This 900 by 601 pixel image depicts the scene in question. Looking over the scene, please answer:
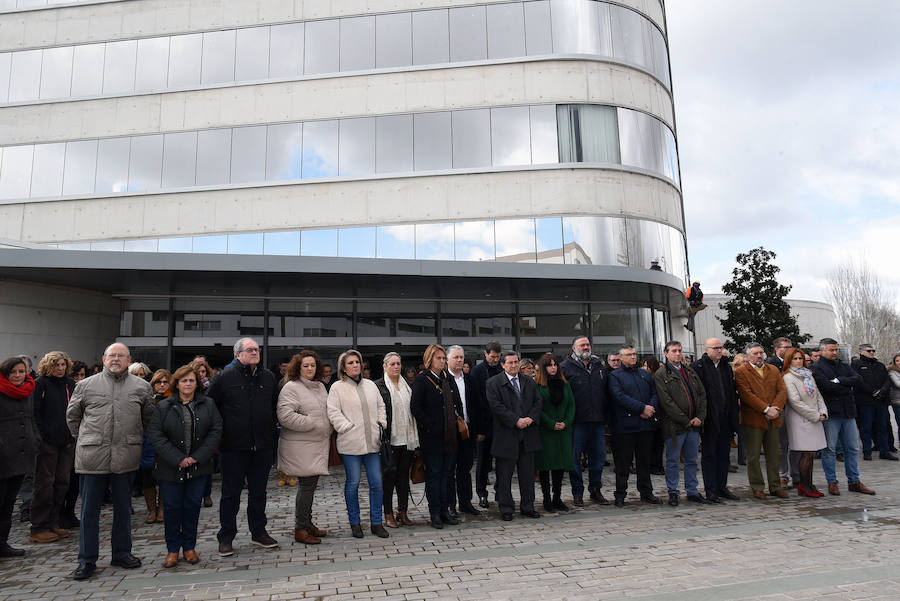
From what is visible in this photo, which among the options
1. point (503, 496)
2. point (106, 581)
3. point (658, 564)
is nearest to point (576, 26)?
point (503, 496)

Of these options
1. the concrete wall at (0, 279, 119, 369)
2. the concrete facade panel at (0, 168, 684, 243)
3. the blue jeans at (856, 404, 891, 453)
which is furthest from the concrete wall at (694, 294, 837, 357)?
the concrete wall at (0, 279, 119, 369)

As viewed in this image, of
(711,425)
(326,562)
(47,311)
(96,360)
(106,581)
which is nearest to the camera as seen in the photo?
(106,581)

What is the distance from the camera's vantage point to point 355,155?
18.1 metres

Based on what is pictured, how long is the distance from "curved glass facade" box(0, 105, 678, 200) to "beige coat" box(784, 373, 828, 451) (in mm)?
10455

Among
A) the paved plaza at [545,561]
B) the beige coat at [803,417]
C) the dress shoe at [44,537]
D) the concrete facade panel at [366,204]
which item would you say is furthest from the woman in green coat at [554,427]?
the concrete facade panel at [366,204]

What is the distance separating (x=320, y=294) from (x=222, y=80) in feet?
29.0

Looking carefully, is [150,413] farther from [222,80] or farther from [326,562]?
[222,80]

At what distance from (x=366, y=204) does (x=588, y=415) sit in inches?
450

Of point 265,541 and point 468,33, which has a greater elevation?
point 468,33

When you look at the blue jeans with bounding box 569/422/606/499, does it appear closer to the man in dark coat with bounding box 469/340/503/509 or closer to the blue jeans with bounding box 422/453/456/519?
the man in dark coat with bounding box 469/340/503/509

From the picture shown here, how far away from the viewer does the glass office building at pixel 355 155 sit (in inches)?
Answer: 627

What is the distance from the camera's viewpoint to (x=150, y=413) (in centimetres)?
597

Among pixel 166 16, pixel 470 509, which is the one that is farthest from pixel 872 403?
pixel 166 16

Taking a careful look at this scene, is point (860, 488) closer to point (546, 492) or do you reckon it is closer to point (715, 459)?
point (715, 459)
